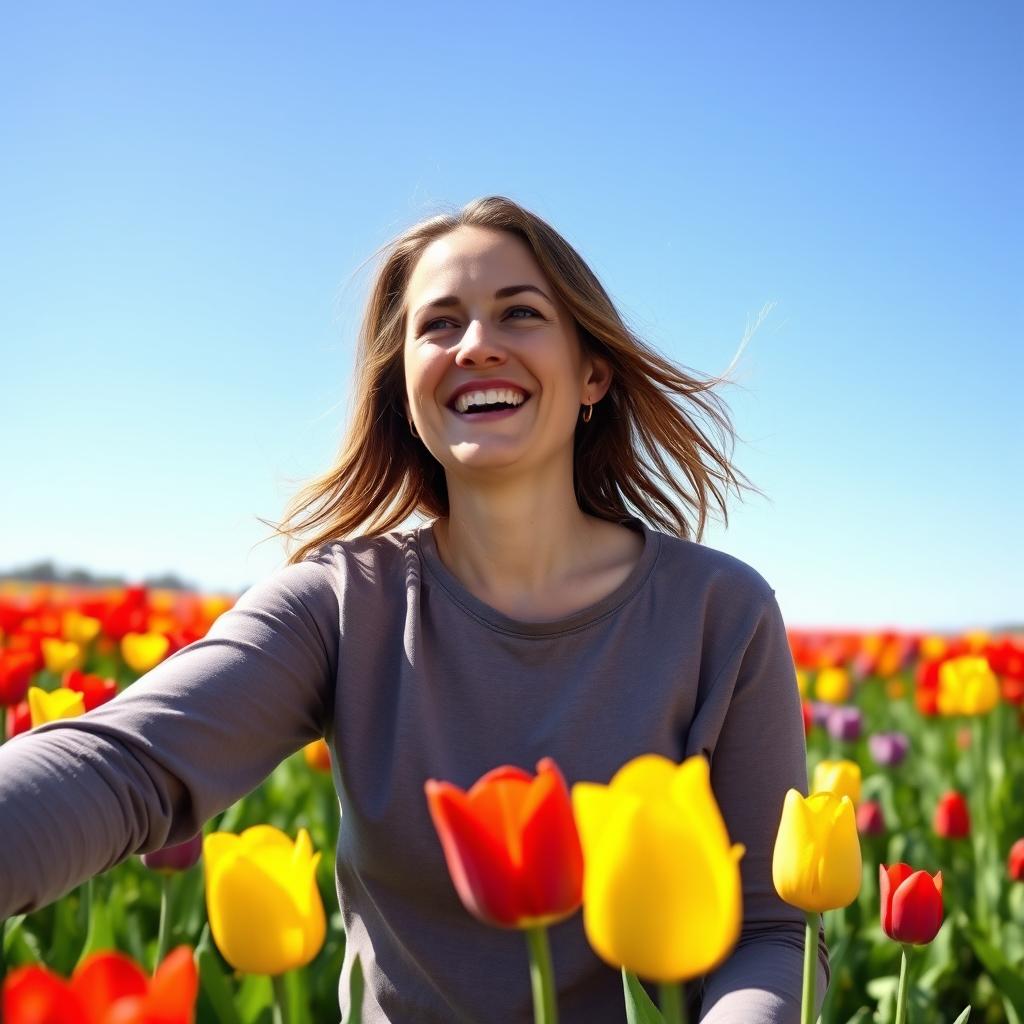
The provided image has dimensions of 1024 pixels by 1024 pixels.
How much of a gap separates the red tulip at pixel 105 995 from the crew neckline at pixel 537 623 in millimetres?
1562

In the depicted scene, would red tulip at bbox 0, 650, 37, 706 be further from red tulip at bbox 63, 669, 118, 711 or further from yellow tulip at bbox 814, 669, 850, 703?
yellow tulip at bbox 814, 669, 850, 703

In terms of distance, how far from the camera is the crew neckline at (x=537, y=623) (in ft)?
7.54

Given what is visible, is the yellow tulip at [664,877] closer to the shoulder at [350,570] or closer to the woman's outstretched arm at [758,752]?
the woman's outstretched arm at [758,752]

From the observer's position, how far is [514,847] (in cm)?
93

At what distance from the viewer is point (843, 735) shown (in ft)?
16.9

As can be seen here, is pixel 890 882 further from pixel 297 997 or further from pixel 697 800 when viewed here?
pixel 697 800

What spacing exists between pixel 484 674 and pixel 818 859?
0.89 m

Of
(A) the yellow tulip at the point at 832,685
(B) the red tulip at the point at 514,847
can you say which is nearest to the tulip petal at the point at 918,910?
(B) the red tulip at the point at 514,847

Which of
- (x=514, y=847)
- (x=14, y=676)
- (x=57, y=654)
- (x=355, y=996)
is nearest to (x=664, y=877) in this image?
(x=514, y=847)

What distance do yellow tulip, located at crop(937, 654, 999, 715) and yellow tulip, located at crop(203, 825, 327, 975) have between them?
3967 millimetres

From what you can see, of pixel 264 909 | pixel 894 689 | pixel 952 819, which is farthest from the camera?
pixel 894 689

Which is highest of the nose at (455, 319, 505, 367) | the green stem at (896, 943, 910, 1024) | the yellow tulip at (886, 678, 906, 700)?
the nose at (455, 319, 505, 367)

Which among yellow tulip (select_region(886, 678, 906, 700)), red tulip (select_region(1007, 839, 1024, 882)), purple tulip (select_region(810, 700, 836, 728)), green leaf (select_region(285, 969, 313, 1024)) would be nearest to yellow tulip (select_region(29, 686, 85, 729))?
green leaf (select_region(285, 969, 313, 1024))

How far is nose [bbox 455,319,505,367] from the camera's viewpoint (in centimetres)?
238
